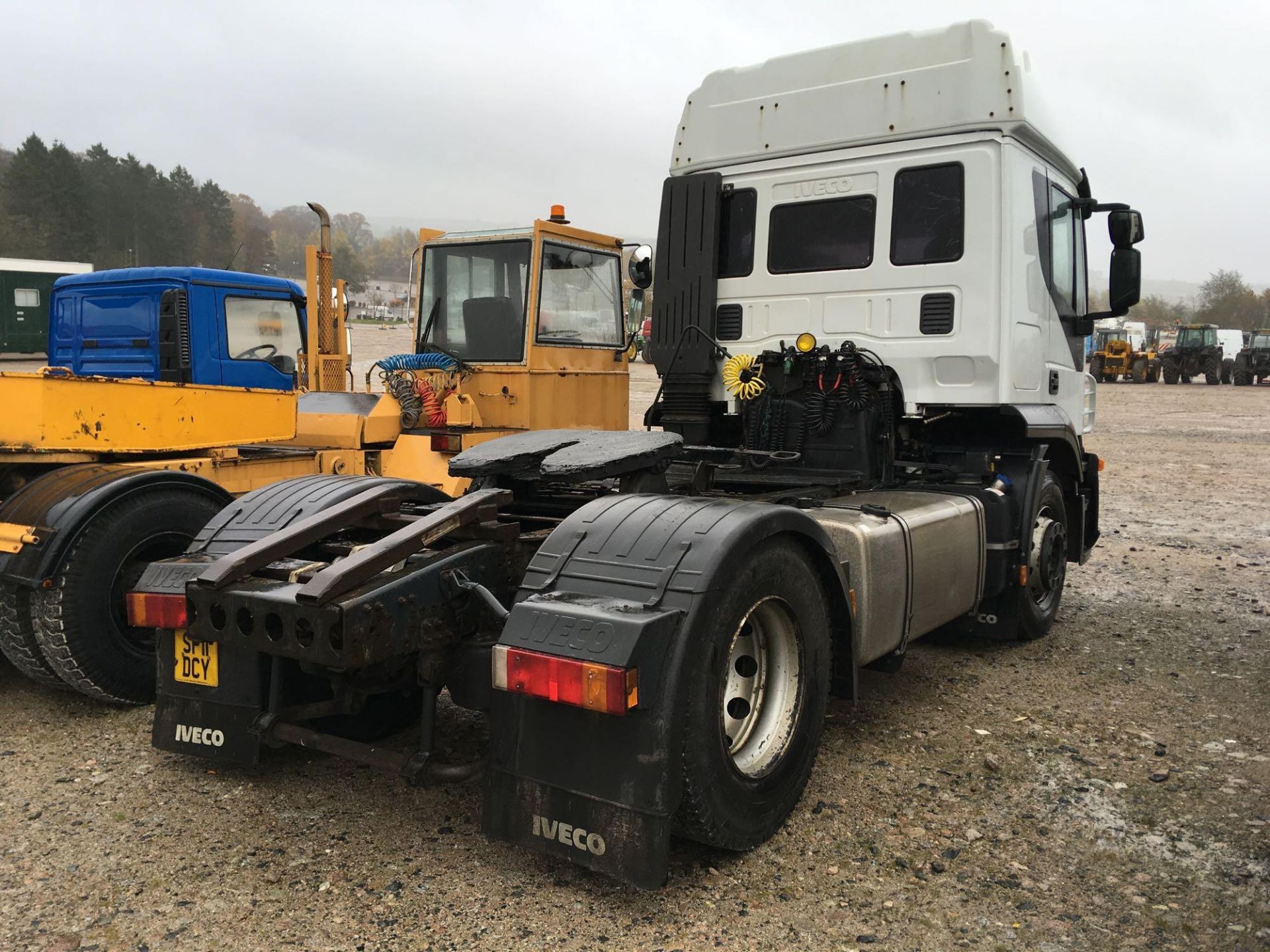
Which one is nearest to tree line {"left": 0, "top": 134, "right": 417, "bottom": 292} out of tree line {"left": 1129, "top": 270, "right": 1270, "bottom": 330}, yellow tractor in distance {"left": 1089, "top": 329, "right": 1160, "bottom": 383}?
yellow tractor in distance {"left": 1089, "top": 329, "right": 1160, "bottom": 383}

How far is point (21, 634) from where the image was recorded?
4230 mm

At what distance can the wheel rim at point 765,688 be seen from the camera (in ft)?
10.8

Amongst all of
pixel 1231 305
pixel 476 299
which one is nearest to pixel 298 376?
pixel 476 299

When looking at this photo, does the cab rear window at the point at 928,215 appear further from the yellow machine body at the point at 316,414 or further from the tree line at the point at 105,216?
the tree line at the point at 105,216

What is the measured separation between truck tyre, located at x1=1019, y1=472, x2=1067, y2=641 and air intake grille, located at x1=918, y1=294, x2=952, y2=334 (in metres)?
1.13

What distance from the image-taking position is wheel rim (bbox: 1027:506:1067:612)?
569 centimetres

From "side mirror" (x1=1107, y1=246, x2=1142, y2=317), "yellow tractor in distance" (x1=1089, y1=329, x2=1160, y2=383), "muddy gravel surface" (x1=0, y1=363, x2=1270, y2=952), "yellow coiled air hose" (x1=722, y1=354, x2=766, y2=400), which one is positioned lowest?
"muddy gravel surface" (x1=0, y1=363, x2=1270, y2=952)

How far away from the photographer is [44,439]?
15.5 ft

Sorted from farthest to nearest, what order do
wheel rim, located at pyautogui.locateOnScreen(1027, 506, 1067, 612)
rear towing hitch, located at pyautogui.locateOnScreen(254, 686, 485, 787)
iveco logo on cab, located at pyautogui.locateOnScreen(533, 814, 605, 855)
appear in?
wheel rim, located at pyautogui.locateOnScreen(1027, 506, 1067, 612) → rear towing hitch, located at pyautogui.locateOnScreen(254, 686, 485, 787) → iveco logo on cab, located at pyautogui.locateOnScreen(533, 814, 605, 855)

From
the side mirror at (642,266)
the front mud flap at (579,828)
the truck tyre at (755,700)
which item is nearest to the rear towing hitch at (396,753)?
the front mud flap at (579,828)

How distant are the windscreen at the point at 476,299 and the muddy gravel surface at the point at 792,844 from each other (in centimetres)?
405

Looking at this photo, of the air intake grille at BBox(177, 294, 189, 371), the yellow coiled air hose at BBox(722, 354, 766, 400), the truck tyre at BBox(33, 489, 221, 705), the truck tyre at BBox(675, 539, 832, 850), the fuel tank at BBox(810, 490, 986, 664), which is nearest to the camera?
the truck tyre at BBox(675, 539, 832, 850)

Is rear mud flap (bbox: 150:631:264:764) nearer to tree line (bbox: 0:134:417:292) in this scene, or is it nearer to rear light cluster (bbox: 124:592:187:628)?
rear light cluster (bbox: 124:592:187:628)

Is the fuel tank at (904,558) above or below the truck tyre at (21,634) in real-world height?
above
